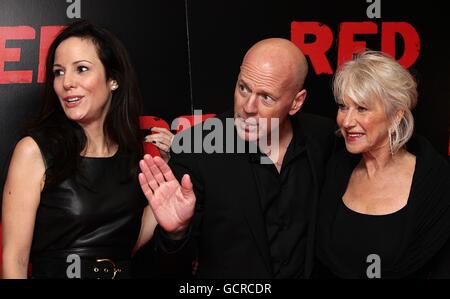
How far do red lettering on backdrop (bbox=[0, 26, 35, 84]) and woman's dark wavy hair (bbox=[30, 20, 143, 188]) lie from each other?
527mm

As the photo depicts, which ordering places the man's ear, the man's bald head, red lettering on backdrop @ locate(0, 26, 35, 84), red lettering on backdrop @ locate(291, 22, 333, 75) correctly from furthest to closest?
1. red lettering on backdrop @ locate(291, 22, 333, 75)
2. red lettering on backdrop @ locate(0, 26, 35, 84)
3. the man's ear
4. the man's bald head

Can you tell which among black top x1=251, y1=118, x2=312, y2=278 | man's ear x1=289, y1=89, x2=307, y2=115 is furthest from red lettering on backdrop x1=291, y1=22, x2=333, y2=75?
black top x1=251, y1=118, x2=312, y2=278

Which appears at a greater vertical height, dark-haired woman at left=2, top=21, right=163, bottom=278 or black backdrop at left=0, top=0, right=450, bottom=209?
black backdrop at left=0, top=0, right=450, bottom=209

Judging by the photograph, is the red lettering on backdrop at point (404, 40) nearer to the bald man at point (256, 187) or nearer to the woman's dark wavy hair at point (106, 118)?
the bald man at point (256, 187)

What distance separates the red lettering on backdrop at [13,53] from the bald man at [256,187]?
925 mm

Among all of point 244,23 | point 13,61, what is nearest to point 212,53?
point 244,23

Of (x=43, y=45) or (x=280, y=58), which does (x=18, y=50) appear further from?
(x=280, y=58)

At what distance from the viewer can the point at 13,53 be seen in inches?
102

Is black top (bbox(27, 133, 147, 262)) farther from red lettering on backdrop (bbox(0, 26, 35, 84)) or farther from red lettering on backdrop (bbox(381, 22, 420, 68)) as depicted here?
red lettering on backdrop (bbox(381, 22, 420, 68))

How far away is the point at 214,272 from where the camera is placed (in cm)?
201

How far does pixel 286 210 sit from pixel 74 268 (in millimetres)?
719

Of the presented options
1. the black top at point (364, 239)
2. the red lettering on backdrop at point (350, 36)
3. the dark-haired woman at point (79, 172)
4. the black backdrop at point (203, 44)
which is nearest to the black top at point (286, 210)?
the black top at point (364, 239)

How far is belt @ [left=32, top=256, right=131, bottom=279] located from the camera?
78.9 inches

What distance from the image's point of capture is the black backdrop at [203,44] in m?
2.61
